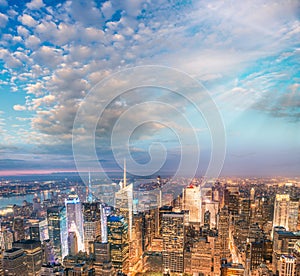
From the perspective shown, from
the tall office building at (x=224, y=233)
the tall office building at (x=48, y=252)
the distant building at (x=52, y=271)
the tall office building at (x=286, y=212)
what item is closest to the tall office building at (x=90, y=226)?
the tall office building at (x=48, y=252)

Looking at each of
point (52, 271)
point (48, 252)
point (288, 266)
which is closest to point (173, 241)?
point (288, 266)

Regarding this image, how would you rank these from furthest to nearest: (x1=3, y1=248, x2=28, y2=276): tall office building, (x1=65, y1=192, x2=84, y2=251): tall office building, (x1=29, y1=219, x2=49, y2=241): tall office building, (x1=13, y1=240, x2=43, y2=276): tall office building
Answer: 1. (x1=65, y1=192, x2=84, y2=251): tall office building
2. (x1=29, y1=219, x2=49, y2=241): tall office building
3. (x1=13, y1=240, x2=43, y2=276): tall office building
4. (x1=3, y1=248, x2=28, y2=276): tall office building

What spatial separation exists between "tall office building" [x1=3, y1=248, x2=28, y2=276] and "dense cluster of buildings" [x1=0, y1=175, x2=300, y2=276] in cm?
2

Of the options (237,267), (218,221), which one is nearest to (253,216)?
(218,221)

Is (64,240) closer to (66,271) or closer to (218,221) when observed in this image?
(66,271)

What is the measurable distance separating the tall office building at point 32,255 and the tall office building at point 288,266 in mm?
4923

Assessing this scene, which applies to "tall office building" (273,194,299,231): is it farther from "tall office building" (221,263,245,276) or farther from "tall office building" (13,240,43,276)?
"tall office building" (13,240,43,276)

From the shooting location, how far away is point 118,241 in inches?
207

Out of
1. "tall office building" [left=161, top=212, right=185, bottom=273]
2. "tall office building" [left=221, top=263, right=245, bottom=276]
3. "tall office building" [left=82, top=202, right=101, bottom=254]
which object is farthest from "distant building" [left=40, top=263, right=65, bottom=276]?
"tall office building" [left=221, top=263, right=245, bottom=276]

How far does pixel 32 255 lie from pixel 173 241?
129 inches

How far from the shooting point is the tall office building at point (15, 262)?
430 centimetres

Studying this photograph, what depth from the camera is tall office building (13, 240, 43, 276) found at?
4625mm

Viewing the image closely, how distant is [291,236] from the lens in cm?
459

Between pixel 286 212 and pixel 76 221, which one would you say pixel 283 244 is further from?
pixel 76 221
